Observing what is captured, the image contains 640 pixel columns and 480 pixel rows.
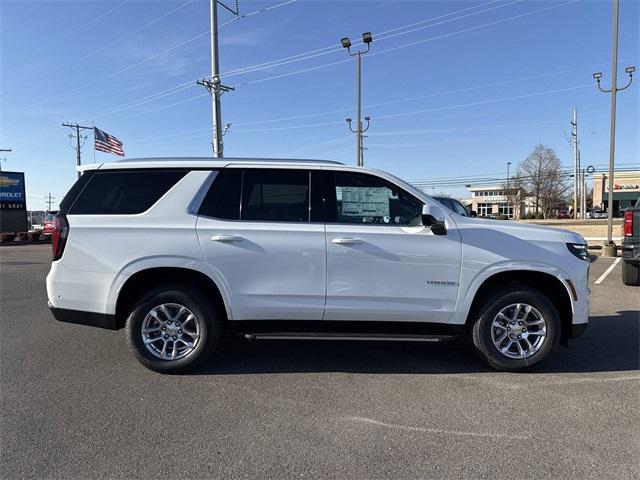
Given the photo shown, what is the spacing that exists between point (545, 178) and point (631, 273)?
187 ft

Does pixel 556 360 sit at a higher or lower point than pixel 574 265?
lower

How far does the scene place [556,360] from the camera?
4.90 metres

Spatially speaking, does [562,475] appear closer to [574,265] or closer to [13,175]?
[574,265]

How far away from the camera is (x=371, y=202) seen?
4613 mm

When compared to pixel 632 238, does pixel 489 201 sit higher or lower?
higher

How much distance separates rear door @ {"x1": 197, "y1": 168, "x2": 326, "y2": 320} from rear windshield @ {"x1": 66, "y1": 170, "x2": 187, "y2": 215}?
1.60 feet

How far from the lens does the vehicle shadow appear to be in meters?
4.63

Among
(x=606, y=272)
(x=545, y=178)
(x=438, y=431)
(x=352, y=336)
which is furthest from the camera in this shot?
(x=545, y=178)

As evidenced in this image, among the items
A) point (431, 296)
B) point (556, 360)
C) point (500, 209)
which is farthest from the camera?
point (500, 209)

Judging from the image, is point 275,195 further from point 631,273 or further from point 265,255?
point 631,273

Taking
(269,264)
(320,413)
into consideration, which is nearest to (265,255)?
(269,264)

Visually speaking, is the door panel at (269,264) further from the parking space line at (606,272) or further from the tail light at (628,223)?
the parking space line at (606,272)

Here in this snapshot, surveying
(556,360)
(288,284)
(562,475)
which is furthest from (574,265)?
(288,284)

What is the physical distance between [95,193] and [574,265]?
4.69m
